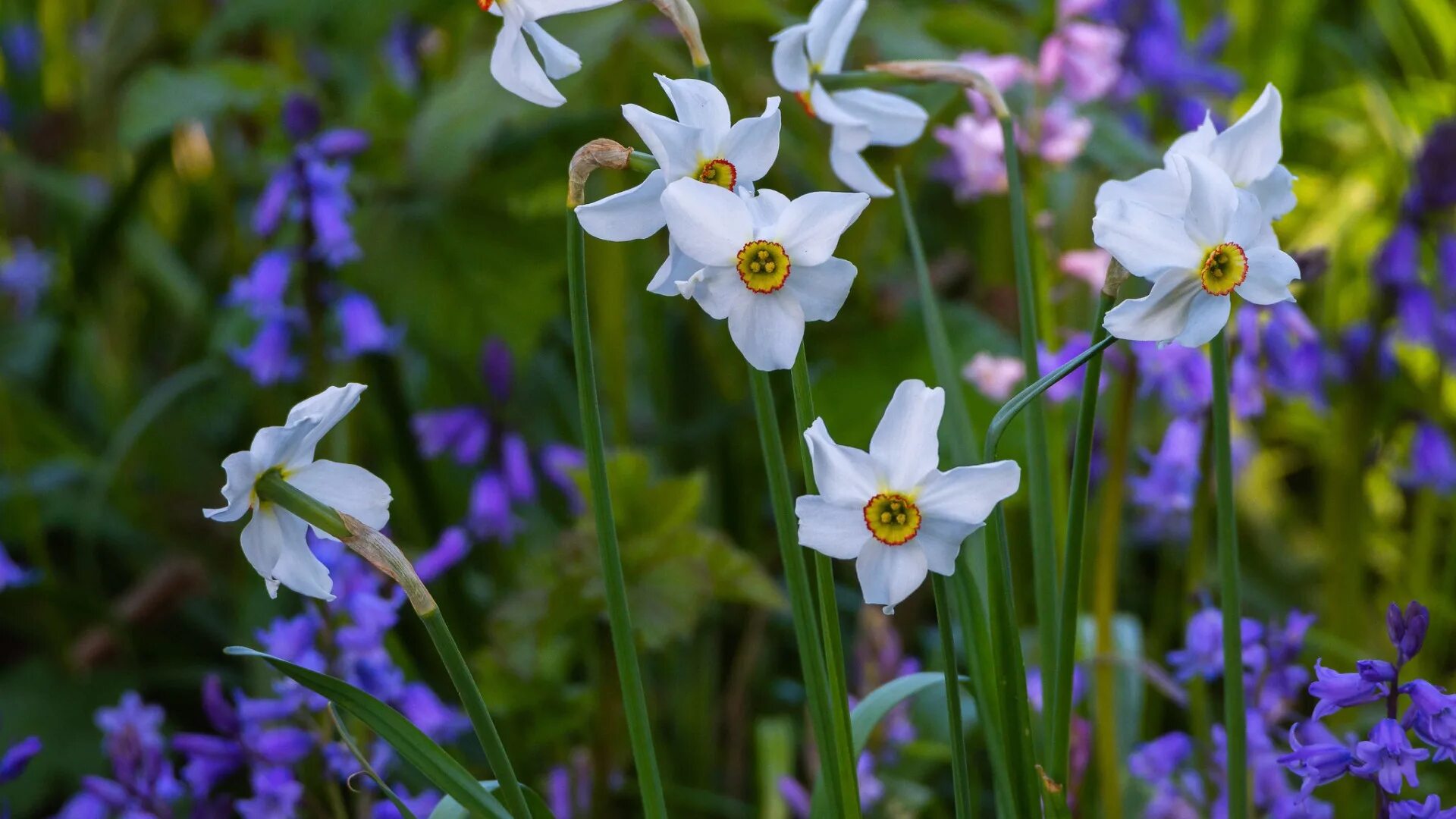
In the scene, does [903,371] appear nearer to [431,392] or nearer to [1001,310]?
[1001,310]

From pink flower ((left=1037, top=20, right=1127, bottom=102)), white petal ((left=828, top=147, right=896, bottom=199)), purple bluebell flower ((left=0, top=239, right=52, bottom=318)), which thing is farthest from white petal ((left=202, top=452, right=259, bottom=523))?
purple bluebell flower ((left=0, top=239, right=52, bottom=318))

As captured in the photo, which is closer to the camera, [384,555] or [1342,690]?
[384,555]

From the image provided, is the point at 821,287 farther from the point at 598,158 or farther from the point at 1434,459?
the point at 1434,459

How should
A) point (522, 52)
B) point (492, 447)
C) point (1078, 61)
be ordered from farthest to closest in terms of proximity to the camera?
point (492, 447)
point (1078, 61)
point (522, 52)

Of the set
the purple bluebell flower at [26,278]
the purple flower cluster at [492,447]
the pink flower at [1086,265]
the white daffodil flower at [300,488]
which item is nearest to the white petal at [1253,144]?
the white daffodil flower at [300,488]

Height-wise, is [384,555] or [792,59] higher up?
[792,59]

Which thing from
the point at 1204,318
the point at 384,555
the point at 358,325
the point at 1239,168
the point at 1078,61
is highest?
the point at 1078,61

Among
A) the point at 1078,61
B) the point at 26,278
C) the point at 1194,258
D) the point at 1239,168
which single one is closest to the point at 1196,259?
the point at 1194,258

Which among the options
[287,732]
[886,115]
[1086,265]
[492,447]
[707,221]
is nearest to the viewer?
[707,221]
